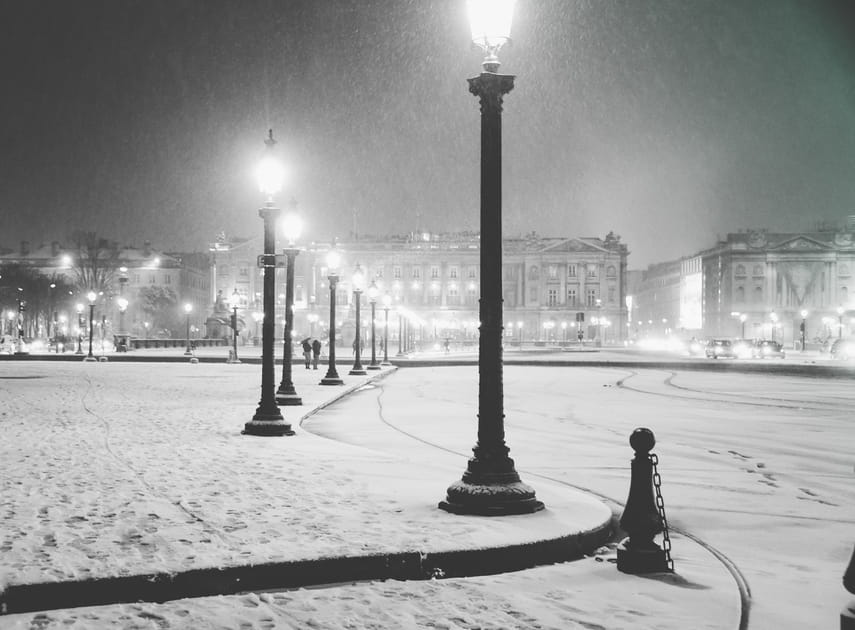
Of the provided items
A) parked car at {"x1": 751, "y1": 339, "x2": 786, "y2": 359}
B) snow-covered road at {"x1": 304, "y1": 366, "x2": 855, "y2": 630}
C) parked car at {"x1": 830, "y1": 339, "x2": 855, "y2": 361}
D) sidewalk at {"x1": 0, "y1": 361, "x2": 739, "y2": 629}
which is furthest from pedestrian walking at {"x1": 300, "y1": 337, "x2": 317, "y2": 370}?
parked car at {"x1": 751, "y1": 339, "x2": 786, "y2": 359}

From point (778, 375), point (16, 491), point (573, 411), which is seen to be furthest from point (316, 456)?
point (778, 375)

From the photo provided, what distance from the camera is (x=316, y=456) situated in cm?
1093

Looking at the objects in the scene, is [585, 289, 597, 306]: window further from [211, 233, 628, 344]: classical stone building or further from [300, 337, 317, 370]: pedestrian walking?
[300, 337, 317, 370]: pedestrian walking

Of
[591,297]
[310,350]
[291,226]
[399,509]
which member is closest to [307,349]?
[310,350]

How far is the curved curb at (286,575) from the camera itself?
5.11 m

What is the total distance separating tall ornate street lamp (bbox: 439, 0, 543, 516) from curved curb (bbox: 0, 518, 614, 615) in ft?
3.21

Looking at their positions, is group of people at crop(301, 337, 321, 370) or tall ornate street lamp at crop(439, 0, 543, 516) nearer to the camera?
tall ornate street lamp at crop(439, 0, 543, 516)

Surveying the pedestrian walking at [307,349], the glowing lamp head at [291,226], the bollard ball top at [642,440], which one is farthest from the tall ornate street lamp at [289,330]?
the pedestrian walking at [307,349]

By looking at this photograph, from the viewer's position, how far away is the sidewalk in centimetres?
507

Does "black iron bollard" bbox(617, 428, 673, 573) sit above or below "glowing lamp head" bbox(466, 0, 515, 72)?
below

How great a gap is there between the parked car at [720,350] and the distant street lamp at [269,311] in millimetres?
51868

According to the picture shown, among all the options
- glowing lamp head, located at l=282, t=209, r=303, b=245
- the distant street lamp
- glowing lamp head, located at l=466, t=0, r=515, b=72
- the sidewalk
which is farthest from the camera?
glowing lamp head, located at l=282, t=209, r=303, b=245

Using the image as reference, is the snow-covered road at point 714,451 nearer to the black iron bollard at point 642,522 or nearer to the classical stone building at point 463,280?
the black iron bollard at point 642,522

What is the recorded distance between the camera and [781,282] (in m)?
140
